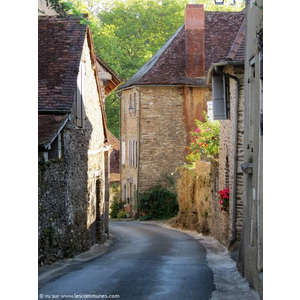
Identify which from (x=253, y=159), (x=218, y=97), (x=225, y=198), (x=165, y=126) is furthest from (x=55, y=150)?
(x=165, y=126)

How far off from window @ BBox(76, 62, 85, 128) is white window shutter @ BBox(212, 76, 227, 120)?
337 cm

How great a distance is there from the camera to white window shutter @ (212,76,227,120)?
16.9 m

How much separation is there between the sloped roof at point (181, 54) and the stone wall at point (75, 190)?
861 centimetres

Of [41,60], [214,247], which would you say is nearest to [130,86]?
[214,247]

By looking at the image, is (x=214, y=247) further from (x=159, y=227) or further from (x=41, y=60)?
(x=159, y=227)

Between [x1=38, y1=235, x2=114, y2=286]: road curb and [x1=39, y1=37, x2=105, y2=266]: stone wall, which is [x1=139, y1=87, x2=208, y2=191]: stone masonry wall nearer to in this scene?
[x1=39, y1=37, x2=105, y2=266]: stone wall

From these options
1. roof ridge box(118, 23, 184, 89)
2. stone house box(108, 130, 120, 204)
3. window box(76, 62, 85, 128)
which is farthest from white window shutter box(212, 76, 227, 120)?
stone house box(108, 130, 120, 204)

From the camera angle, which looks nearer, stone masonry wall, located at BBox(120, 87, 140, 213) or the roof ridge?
the roof ridge

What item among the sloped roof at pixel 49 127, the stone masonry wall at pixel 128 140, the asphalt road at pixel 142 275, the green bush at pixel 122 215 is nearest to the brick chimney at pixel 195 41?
the stone masonry wall at pixel 128 140

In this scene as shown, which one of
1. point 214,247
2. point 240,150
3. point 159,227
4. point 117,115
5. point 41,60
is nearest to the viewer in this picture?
point 41,60

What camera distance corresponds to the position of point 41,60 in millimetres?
14109

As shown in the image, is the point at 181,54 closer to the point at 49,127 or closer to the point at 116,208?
the point at 116,208
